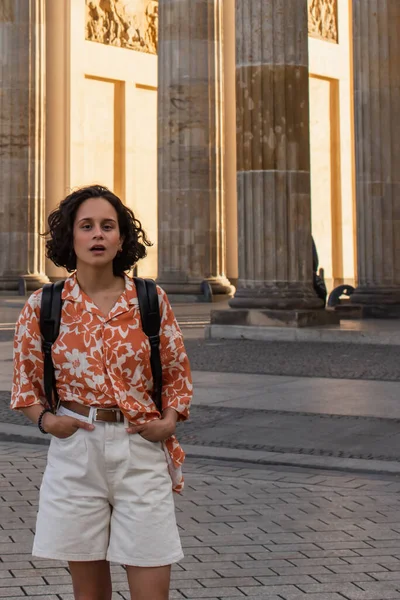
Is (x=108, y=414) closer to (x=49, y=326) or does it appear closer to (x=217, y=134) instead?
(x=49, y=326)

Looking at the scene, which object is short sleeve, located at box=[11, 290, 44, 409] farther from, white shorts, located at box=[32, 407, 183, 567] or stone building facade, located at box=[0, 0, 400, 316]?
stone building facade, located at box=[0, 0, 400, 316]

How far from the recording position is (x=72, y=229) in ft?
12.7

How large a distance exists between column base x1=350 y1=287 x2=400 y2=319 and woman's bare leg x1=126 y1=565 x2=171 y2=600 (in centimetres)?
1859

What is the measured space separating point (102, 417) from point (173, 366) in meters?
0.31

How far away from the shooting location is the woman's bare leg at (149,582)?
358cm

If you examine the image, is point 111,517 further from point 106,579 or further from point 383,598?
point 383,598

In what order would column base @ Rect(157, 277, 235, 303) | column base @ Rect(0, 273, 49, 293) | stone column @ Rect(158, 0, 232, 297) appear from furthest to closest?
1. column base @ Rect(0, 273, 49, 293)
2. column base @ Rect(157, 277, 235, 303)
3. stone column @ Rect(158, 0, 232, 297)

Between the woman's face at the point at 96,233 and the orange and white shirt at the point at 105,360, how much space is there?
111 mm

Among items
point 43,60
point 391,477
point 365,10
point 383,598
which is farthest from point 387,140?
point 383,598

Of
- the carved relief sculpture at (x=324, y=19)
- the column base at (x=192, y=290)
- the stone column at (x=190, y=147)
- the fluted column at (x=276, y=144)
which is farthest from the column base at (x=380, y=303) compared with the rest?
the carved relief sculpture at (x=324, y=19)

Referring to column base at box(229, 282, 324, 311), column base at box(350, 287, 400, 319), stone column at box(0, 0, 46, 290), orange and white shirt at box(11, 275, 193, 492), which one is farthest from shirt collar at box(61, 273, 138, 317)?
stone column at box(0, 0, 46, 290)

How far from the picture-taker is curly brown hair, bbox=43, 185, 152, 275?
151 inches

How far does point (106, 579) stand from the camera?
3750 mm

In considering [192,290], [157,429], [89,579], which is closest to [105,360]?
[157,429]
